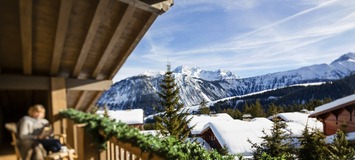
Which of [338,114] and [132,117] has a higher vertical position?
[338,114]

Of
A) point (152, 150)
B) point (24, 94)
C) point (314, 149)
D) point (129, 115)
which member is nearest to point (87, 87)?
point (24, 94)

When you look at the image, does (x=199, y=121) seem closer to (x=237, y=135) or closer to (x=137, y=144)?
(x=237, y=135)

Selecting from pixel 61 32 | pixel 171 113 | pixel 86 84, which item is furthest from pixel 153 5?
pixel 171 113

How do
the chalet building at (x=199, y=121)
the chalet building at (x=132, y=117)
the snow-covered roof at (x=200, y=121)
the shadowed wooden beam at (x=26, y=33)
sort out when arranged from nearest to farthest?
the shadowed wooden beam at (x=26, y=33), the chalet building at (x=199, y=121), the snow-covered roof at (x=200, y=121), the chalet building at (x=132, y=117)

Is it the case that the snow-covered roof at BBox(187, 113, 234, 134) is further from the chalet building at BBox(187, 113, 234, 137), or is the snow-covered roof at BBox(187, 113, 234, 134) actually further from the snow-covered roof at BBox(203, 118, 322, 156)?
the snow-covered roof at BBox(203, 118, 322, 156)

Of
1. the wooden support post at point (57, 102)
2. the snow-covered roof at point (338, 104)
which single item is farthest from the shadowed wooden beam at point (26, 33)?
the snow-covered roof at point (338, 104)

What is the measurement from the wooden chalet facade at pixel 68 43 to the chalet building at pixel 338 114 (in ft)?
55.5

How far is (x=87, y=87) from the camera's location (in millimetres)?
8281

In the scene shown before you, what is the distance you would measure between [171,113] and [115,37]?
14.1 m

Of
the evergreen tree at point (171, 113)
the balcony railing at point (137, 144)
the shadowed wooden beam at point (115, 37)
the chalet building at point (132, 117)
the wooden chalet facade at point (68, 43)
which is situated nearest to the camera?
the balcony railing at point (137, 144)

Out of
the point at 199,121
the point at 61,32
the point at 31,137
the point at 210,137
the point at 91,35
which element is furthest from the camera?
the point at 199,121

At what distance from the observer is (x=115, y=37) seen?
6.33 metres

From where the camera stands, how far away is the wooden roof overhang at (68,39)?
505cm

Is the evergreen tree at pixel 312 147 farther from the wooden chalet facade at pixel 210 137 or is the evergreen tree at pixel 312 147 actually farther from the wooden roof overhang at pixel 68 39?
the wooden chalet facade at pixel 210 137
